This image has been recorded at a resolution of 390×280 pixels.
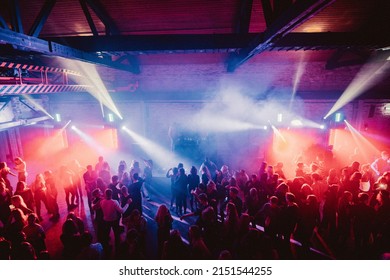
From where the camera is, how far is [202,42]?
390 cm

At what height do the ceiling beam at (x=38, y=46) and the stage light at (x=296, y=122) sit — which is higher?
the ceiling beam at (x=38, y=46)

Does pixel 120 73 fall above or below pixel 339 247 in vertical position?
above

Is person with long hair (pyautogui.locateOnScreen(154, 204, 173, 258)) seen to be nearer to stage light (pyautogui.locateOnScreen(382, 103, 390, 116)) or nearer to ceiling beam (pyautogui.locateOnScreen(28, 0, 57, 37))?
ceiling beam (pyautogui.locateOnScreen(28, 0, 57, 37))

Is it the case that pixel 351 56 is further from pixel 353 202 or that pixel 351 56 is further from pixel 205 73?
pixel 353 202

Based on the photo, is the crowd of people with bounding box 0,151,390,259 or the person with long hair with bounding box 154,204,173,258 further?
the person with long hair with bounding box 154,204,173,258

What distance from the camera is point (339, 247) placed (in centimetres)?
525

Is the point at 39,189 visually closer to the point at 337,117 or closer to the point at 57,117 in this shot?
the point at 57,117

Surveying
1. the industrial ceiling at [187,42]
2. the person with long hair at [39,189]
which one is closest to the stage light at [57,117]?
the industrial ceiling at [187,42]

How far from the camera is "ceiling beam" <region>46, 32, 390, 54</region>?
12.5 feet

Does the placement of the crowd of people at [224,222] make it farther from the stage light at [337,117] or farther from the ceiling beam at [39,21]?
the stage light at [337,117]

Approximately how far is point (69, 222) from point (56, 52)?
283cm

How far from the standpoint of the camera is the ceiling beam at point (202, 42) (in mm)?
3820

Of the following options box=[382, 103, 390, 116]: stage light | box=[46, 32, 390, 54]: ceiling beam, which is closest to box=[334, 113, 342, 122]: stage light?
box=[382, 103, 390, 116]: stage light

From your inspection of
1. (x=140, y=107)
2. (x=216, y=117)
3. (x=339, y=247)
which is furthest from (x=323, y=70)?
(x=140, y=107)
